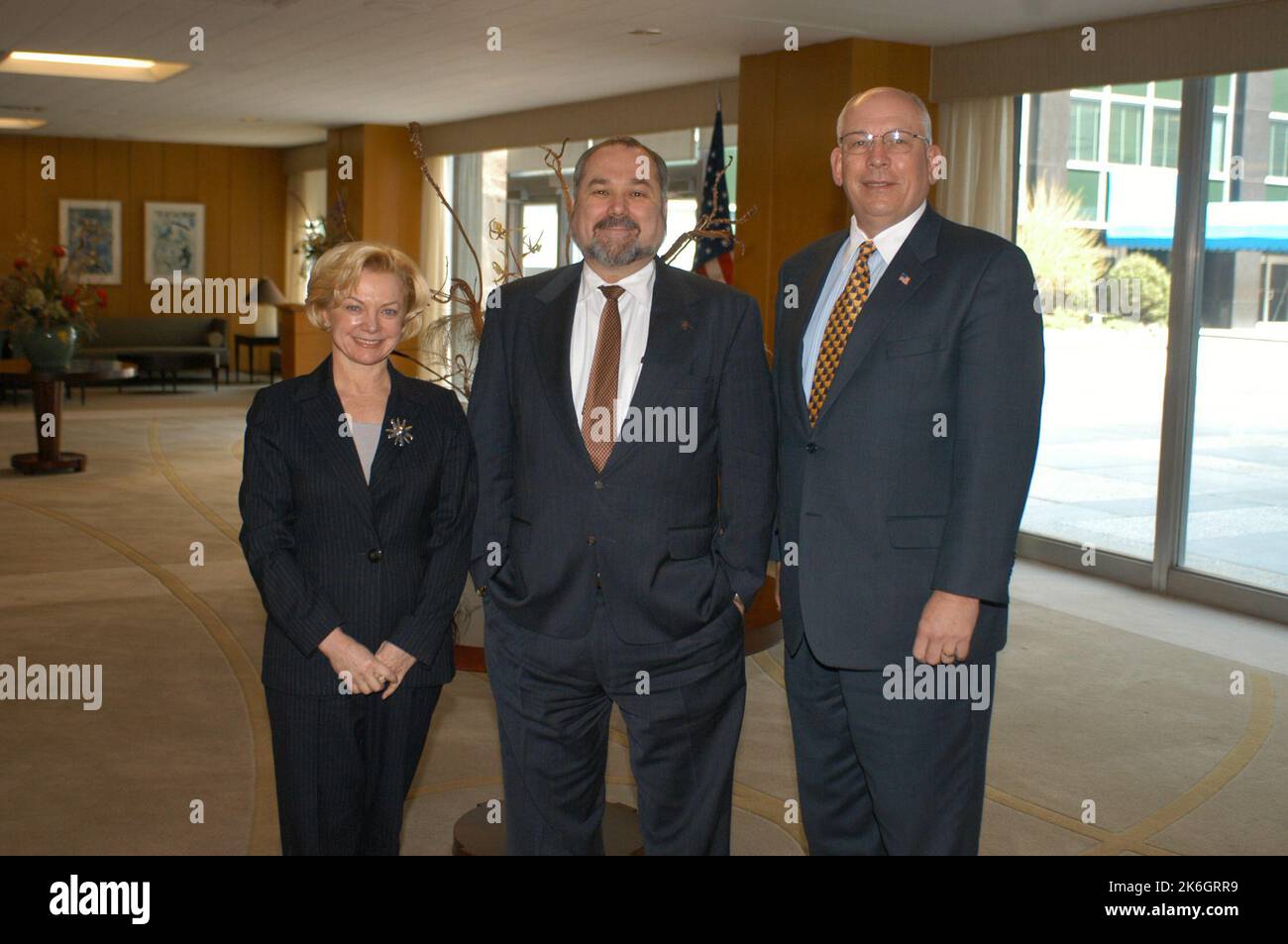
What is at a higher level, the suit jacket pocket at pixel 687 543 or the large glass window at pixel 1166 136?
the large glass window at pixel 1166 136

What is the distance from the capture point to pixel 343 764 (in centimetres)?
260

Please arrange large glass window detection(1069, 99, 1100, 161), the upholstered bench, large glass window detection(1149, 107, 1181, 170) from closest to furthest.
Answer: large glass window detection(1149, 107, 1181, 170)
large glass window detection(1069, 99, 1100, 161)
the upholstered bench

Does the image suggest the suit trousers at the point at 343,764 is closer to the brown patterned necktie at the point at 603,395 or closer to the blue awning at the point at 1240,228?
the brown patterned necktie at the point at 603,395

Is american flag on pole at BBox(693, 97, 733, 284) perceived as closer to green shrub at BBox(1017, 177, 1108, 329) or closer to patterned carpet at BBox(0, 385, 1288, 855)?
green shrub at BBox(1017, 177, 1108, 329)

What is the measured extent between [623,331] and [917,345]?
0.60 metres

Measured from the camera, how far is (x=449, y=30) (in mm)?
9016

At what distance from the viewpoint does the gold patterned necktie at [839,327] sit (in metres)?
2.69

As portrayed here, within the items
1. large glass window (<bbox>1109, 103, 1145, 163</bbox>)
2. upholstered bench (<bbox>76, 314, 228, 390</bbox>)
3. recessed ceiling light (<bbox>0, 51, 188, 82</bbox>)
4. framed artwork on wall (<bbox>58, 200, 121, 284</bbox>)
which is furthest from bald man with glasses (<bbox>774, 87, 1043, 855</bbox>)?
framed artwork on wall (<bbox>58, 200, 121, 284</bbox>)

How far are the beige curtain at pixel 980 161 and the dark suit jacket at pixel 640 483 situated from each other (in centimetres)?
614

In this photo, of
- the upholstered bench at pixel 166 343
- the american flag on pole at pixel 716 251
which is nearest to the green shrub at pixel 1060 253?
the american flag on pole at pixel 716 251

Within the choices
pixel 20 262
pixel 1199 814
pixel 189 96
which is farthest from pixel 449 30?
pixel 1199 814

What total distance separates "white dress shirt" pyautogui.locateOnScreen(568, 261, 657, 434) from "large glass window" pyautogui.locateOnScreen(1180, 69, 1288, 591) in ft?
17.8

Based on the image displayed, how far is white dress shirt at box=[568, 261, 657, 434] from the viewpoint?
8.88ft

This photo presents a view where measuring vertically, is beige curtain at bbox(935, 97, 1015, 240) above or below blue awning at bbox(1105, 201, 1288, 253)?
above
